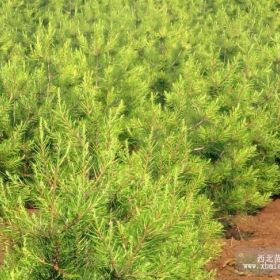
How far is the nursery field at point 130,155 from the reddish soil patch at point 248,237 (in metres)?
0.08

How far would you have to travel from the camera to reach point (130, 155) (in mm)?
4480

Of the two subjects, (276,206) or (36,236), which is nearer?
(36,236)

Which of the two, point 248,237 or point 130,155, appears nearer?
point 130,155

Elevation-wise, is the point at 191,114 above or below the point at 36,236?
below

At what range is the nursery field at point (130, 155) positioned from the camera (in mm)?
2326

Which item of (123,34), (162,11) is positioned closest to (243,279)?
(123,34)

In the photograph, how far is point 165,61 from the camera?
7477 millimetres

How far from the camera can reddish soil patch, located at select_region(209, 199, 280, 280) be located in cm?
440

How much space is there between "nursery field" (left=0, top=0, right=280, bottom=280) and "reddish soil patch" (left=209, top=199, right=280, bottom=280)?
0.08 metres

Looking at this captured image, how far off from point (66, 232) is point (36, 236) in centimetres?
12

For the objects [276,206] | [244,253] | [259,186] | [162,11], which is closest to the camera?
[244,253]

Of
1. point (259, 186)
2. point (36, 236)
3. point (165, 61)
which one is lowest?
point (259, 186)

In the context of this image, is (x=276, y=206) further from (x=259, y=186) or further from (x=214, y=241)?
(x=214, y=241)

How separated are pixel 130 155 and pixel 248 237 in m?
1.45
